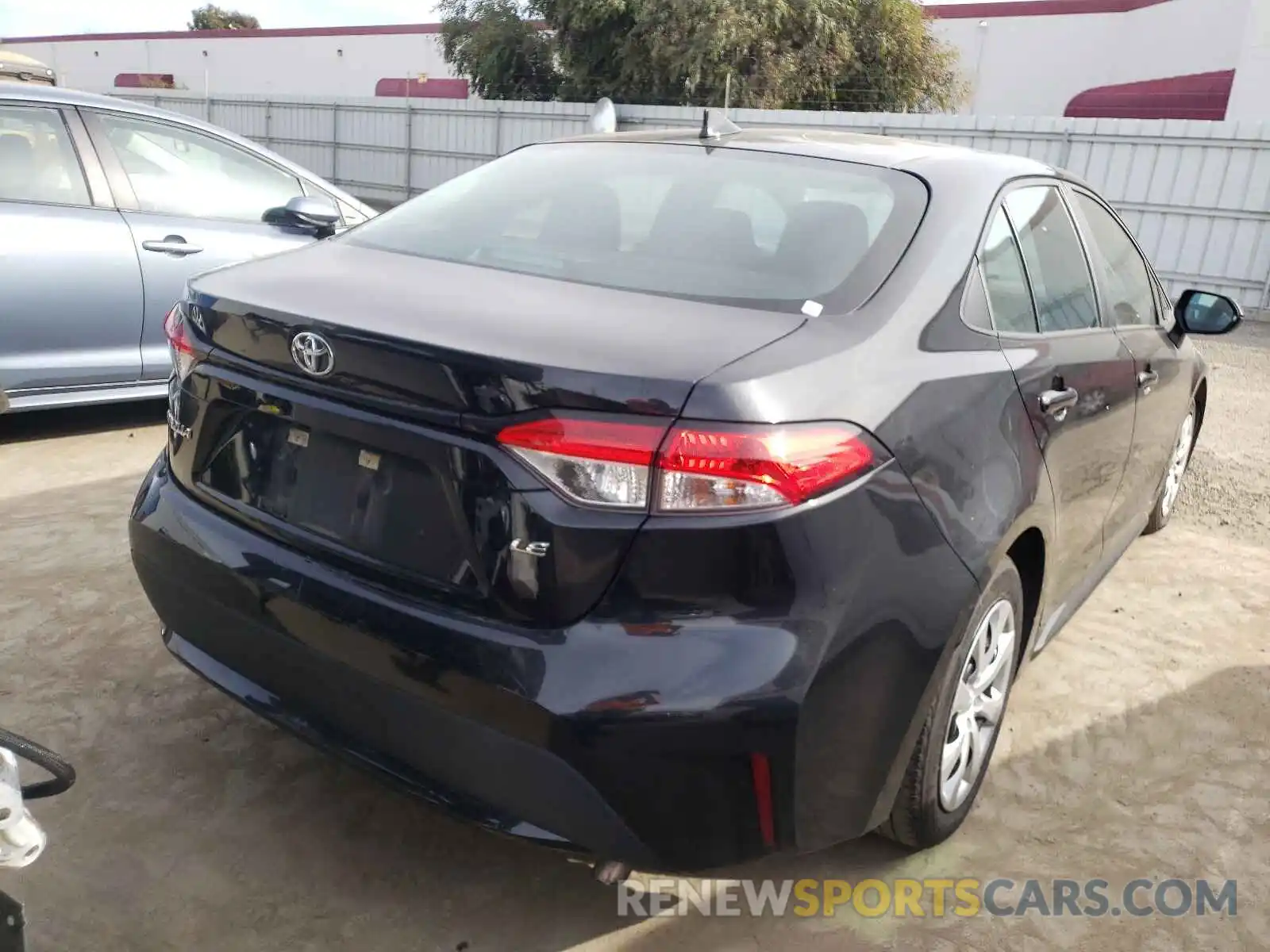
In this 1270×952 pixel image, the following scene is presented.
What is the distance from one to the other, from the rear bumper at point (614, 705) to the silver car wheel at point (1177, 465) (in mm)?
2855

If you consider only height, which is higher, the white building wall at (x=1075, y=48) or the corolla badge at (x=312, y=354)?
the white building wall at (x=1075, y=48)

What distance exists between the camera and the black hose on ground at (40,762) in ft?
4.67

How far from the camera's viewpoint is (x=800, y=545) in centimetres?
168

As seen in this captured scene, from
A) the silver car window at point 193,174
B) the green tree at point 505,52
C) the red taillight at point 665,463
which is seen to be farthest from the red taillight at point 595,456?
the green tree at point 505,52

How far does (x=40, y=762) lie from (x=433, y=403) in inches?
30.3

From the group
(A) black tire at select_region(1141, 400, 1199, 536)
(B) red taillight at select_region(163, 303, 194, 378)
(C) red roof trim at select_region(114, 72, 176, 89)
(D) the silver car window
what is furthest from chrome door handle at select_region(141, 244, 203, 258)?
(C) red roof trim at select_region(114, 72, 176, 89)

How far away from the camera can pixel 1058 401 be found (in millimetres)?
2453

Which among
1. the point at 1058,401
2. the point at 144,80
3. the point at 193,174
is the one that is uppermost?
the point at 144,80

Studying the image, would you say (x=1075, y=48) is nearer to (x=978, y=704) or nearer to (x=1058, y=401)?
(x=1058, y=401)

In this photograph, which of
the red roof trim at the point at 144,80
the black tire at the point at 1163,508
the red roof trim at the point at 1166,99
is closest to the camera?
the black tire at the point at 1163,508

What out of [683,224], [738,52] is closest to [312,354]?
[683,224]

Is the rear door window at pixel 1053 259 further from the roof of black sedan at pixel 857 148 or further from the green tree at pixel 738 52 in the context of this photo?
the green tree at pixel 738 52

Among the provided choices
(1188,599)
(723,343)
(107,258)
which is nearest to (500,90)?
(107,258)

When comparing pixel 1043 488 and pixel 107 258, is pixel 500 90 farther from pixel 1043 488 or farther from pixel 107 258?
pixel 1043 488
